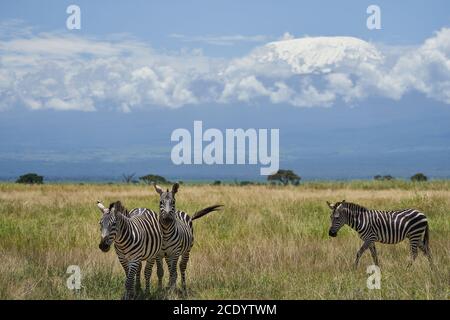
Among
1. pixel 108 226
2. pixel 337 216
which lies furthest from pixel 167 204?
pixel 337 216

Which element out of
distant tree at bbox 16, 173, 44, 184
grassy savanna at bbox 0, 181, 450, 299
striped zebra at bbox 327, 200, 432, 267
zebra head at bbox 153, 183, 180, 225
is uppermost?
distant tree at bbox 16, 173, 44, 184

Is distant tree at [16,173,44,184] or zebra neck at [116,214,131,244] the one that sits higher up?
distant tree at [16,173,44,184]

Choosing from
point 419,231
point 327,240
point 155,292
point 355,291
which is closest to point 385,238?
point 419,231

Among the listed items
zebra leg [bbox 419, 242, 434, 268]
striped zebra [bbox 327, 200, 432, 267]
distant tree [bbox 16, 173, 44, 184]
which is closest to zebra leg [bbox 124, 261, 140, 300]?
striped zebra [bbox 327, 200, 432, 267]

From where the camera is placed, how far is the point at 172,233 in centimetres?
816

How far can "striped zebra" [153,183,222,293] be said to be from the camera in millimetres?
7543

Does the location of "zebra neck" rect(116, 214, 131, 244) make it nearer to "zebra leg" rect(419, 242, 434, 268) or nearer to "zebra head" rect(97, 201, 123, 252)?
"zebra head" rect(97, 201, 123, 252)

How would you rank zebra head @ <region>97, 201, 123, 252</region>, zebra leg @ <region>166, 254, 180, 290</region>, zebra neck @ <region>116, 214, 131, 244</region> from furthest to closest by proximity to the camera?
zebra leg @ <region>166, 254, 180, 290</region>, zebra neck @ <region>116, 214, 131, 244</region>, zebra head @ <region>97, 201, 123, 252</region>

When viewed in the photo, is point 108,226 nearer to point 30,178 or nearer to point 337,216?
point 337,216

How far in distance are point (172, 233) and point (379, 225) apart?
4.10 m

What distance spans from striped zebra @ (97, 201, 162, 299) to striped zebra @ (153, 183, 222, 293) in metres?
0.15

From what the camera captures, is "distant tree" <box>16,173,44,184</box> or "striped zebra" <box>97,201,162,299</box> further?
"distant tree" <box>16,173,44,184</box>

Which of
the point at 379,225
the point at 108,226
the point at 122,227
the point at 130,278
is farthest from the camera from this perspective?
the point at 379,225
